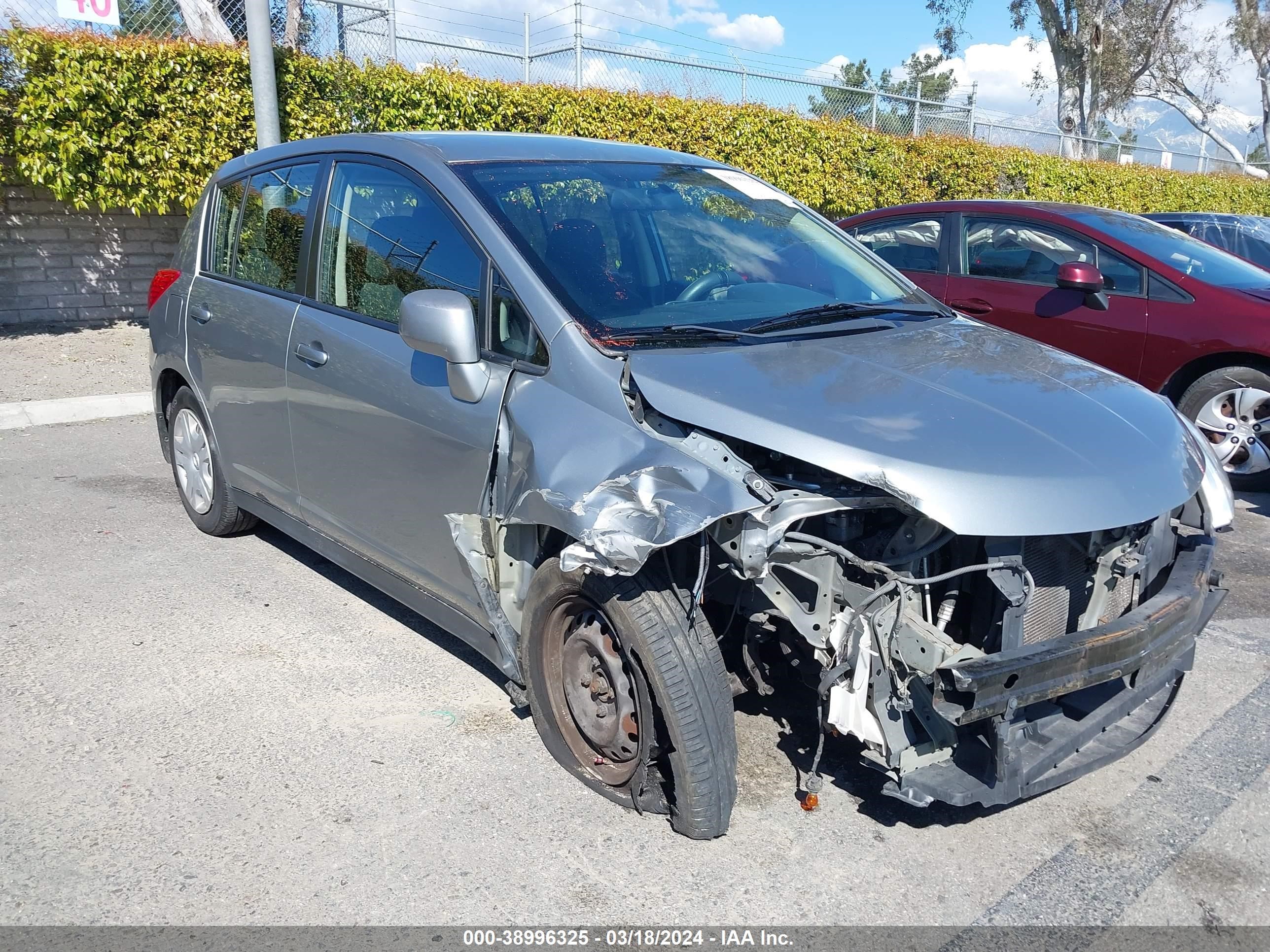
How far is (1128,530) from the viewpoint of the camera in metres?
2.80

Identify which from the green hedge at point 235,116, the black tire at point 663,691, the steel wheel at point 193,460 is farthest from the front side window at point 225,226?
the green hedge at point 235,116

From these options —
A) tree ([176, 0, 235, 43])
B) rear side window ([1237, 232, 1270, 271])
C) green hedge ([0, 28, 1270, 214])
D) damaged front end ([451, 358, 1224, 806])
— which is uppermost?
tree ([176, 0, 235, 43])

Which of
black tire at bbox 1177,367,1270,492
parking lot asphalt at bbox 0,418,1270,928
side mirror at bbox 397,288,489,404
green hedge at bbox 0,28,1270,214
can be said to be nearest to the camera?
parking lot asphalt at bbox 0,418,1270,928

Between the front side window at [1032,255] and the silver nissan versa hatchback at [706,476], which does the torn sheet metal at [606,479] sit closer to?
the silver nissan versa hatchback at [706,476]

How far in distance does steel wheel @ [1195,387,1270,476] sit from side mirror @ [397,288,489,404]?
4911mm

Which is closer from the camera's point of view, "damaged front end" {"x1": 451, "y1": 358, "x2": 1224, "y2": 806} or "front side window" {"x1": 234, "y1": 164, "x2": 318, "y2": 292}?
"damaged front end" {"x1": 451, "y1": 358, "x2": 1224, "y2": 806}

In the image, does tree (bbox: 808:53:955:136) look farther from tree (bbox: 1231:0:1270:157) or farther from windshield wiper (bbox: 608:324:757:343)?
tree (bbox: 1231:0:1270:157)

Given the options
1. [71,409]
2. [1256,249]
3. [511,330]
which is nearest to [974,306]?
[1256,249]

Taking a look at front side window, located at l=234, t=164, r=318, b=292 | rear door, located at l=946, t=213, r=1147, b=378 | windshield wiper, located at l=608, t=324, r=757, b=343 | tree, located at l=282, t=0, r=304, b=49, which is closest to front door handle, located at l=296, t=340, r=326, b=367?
front side window, located at l=234, t=164, r=318, b=292

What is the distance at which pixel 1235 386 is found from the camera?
623 cm

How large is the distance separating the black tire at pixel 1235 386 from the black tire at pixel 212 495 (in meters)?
5.40

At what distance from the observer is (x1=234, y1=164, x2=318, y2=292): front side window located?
13.6ft

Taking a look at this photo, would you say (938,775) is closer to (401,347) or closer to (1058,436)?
(1058,436)

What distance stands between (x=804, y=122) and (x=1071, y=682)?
12.9 m
